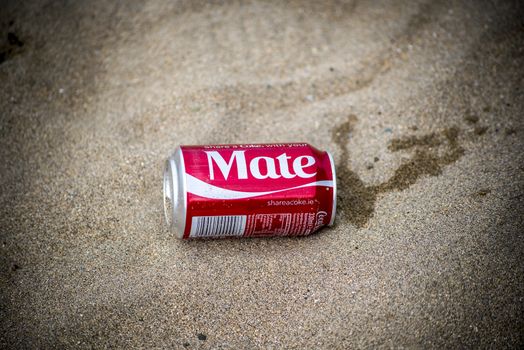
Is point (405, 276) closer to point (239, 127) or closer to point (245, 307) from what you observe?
point (245, 307)

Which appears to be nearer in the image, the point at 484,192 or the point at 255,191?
the point at 255,191

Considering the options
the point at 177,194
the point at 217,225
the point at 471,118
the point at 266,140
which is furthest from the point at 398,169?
the point at 177,194

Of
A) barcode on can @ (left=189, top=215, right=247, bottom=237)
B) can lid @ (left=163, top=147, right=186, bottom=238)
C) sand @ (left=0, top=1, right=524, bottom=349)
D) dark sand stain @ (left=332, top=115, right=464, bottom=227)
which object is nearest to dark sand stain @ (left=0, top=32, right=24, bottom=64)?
sand @ (left=0, top=1, right=524, bottom=349)

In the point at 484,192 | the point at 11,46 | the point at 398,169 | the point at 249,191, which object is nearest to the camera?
the point at 249,191

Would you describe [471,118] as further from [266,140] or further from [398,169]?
[266,140]

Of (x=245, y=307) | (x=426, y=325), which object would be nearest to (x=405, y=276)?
(x=426, y=325)

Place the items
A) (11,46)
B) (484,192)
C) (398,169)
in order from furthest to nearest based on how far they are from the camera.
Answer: (11,46), (398,169), (484,192)

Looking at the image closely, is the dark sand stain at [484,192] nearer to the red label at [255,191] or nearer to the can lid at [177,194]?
the red label at [255,191]

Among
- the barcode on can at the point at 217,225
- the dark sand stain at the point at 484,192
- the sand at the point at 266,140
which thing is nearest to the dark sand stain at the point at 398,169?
the sand at the point at 266,140

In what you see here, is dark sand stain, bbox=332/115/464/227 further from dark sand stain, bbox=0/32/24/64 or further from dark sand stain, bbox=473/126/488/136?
dark sand stain, bbox=0/32/24/64
